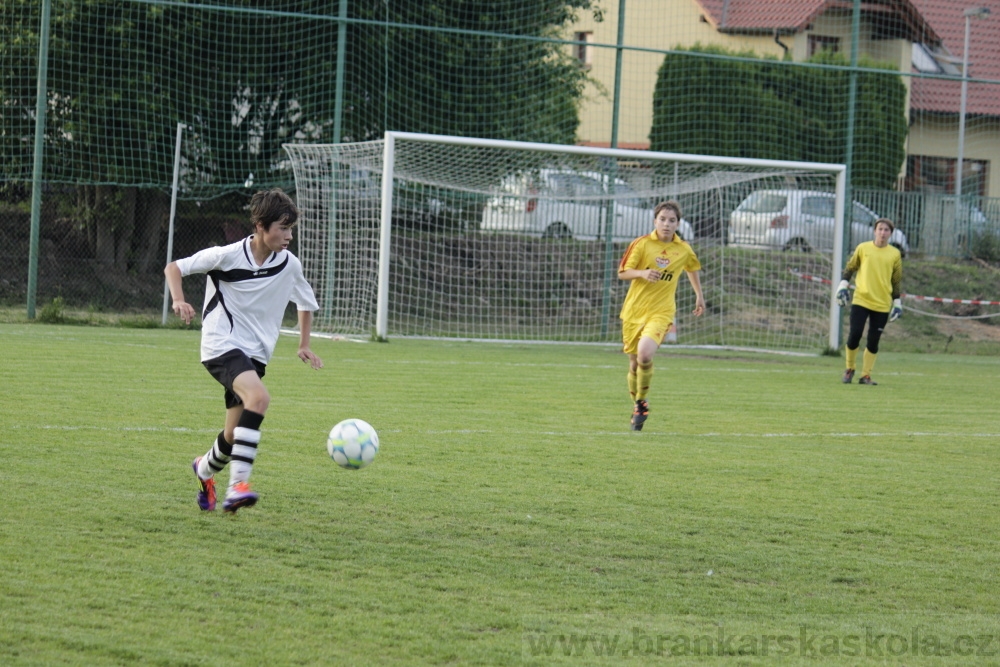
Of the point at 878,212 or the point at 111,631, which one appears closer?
the point at 111,631

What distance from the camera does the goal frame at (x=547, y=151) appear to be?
16.0 metres

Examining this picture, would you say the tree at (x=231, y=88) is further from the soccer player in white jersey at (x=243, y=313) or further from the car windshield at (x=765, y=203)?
the soccer player in white jersey at (x=243, y=313)

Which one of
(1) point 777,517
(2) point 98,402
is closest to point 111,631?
(1) point 777,517

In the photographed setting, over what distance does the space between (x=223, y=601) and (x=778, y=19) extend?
920 inches

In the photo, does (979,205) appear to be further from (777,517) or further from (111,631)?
(111,631)

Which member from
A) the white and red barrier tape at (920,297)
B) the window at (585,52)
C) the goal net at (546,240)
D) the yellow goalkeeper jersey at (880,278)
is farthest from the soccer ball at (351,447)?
the window at (585,52)

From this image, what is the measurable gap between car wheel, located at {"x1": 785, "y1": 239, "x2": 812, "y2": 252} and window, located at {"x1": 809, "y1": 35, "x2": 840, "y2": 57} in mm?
5914

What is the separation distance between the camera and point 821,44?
2506 centimetres

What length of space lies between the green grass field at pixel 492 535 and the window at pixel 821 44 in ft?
51.6

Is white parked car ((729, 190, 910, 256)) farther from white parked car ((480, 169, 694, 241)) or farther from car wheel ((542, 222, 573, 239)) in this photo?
car wheel ((542, 222, 573, 239))

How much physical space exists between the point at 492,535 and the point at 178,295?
190cm

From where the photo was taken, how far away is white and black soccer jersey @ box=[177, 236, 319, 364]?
570 centimetres

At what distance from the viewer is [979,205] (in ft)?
71.6

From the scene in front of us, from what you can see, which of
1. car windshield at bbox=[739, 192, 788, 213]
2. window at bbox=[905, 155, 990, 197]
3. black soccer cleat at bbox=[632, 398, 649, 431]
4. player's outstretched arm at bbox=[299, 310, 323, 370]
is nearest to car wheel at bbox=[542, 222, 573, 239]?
car windshield at bbox=[739, 192, 788, 213]
